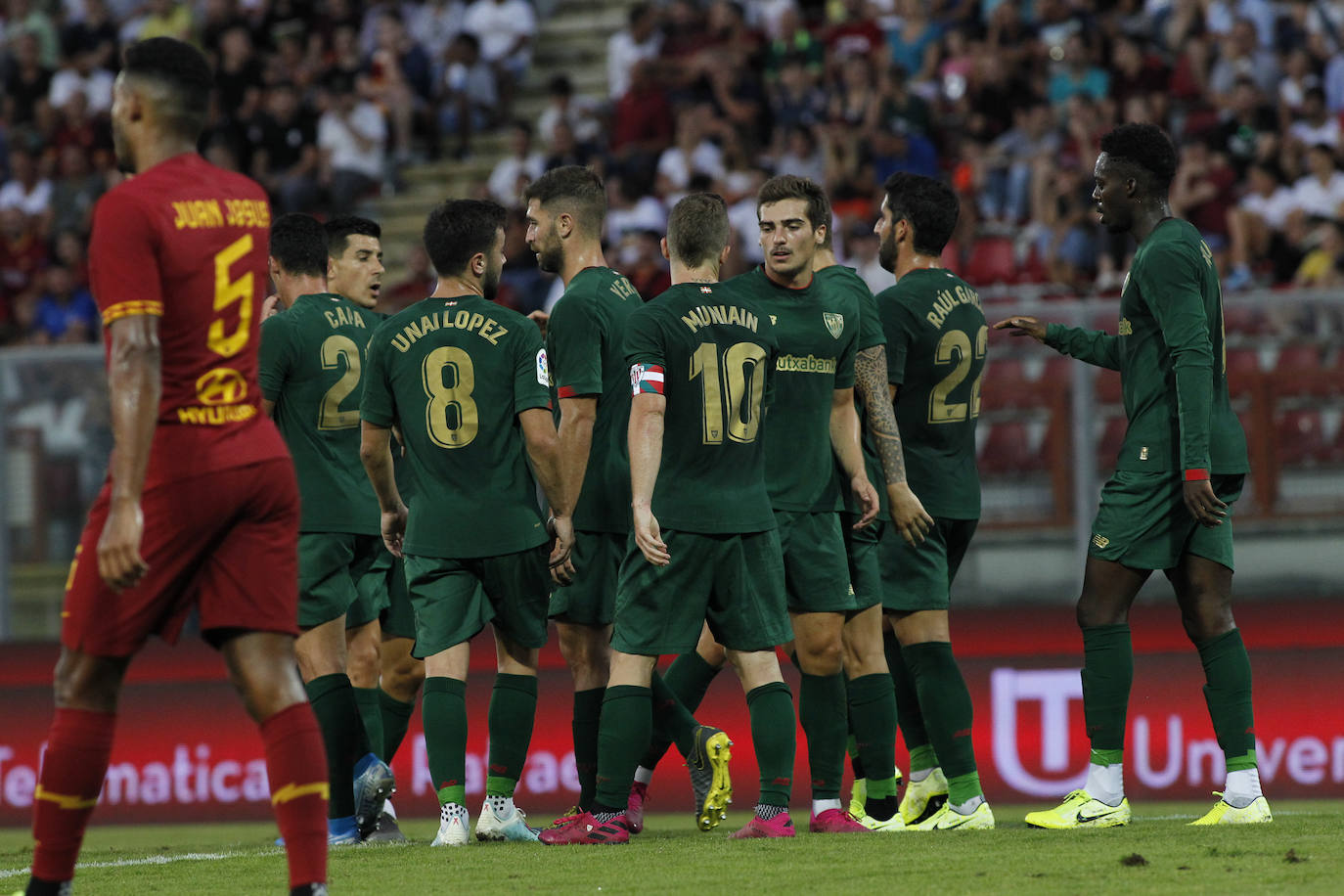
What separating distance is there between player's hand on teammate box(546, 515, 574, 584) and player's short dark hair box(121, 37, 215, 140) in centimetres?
241

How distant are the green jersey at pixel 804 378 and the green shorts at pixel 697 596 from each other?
18.0 inches

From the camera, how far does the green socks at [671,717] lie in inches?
279

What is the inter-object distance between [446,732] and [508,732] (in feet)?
0.84

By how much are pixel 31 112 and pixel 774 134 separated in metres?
8.65

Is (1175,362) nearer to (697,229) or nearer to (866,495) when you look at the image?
(866,495)

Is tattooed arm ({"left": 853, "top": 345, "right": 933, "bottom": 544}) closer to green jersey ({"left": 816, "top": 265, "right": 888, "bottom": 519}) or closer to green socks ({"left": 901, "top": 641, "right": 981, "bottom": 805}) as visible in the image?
green jersey ({"left": 816, "top": 265, "right": 888, "bottom": 519})

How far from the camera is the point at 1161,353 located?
6695 millimetres

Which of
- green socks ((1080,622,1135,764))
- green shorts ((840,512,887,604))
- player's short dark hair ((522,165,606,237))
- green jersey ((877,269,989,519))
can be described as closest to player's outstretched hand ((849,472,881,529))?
green shorts ((840,512,887,604))

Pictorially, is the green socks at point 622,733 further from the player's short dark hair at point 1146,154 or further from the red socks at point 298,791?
the player's short dark hair at point 1146,154

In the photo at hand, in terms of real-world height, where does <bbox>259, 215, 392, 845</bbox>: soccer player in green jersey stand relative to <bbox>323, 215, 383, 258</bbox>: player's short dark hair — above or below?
below

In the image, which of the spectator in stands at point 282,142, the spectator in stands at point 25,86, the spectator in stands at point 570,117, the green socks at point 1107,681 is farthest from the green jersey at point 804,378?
the spectator in stands at point 25,86

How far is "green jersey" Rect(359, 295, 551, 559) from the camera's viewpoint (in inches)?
267

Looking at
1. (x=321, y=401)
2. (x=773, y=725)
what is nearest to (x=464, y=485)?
(x=321, y=401)

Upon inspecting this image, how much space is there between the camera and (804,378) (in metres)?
6.78
